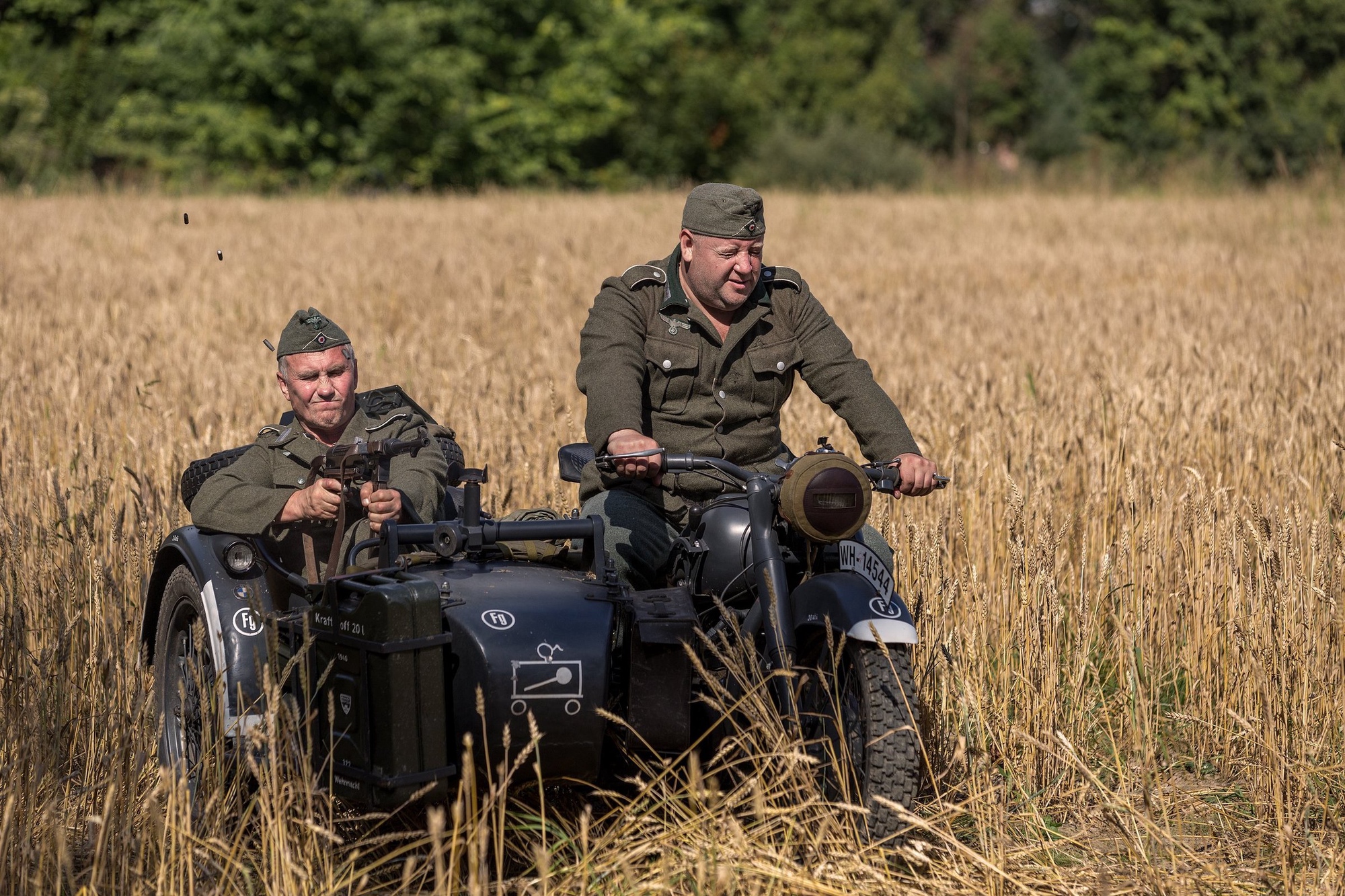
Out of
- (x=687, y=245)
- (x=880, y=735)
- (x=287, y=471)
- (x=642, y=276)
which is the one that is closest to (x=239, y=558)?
(x=287, y=471)

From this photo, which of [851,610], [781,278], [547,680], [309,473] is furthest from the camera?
[781,278]

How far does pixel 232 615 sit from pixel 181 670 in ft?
1.82

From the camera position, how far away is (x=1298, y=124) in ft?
142

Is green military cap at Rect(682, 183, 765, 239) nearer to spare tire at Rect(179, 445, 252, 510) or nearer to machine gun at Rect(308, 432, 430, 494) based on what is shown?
machine gun at Rect(308, 432, 430, 494)

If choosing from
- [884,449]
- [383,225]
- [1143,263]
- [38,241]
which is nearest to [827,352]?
[884,449]

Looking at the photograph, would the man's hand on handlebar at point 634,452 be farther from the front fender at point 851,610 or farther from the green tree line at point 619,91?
the green tree line at point 619,91

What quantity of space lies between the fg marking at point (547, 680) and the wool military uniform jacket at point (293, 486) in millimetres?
741

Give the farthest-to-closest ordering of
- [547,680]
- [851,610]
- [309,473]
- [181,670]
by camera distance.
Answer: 1. [181,670]
2. [309,473]
3. [851,610]
4. [547,680]

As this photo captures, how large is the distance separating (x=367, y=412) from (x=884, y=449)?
143cm

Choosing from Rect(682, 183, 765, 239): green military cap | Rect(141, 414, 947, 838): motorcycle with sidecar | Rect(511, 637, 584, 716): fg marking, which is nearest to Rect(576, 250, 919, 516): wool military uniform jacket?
Rect(682, 183, 765, 239): green military cap

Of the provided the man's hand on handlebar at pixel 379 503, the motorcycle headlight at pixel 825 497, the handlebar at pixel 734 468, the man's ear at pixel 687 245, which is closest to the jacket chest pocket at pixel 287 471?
the man's hand on handlebar at pixel 379 503

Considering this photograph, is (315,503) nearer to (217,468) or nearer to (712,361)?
(217,468)

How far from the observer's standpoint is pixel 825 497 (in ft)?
11.8

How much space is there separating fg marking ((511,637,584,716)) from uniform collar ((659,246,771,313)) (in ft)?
4.63
